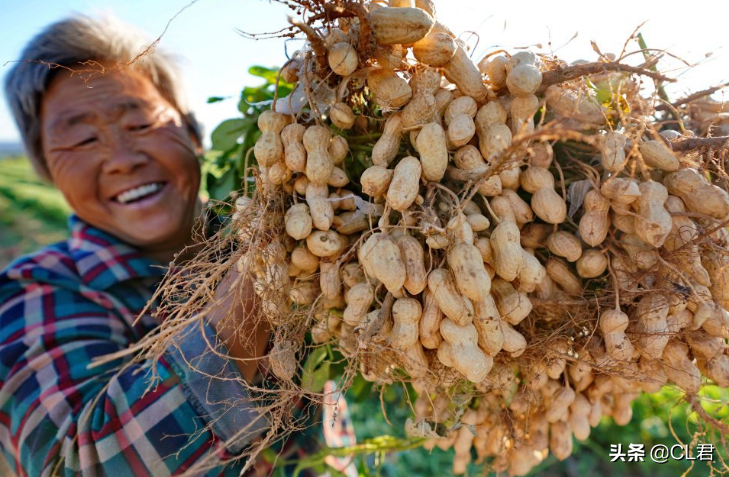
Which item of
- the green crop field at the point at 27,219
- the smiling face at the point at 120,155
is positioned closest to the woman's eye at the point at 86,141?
the smiling face at the point at 120,155

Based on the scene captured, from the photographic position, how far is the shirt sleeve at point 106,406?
90 cm

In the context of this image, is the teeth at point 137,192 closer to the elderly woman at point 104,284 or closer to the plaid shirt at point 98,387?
the elderly woman at point 104,284

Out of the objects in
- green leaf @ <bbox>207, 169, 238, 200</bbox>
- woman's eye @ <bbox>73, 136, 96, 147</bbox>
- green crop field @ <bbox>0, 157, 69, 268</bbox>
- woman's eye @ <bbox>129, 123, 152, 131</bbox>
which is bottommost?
green crop field @ <bbox>0, 157, 69, 268</bbox>

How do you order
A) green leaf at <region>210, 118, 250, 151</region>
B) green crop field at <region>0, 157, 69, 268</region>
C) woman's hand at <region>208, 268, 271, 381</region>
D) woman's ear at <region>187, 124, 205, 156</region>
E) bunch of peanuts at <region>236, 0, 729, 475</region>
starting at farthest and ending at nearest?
1. green crop field at <region>0, 157, 69, 268</region>
2. woman's ear at <region>187, 124, 205, 156</region>
3. green leaf at <region>210, 118, 250, 151</region>
4. woman's hand at <region>208, 268, 271, 381</region>
5. bunch of peanuts at <region>236, 0, 729, 475</region>

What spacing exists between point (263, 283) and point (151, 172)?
75 centimetres

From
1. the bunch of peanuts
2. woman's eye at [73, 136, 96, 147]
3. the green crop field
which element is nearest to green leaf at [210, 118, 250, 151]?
woman's eye at [73, 136, 96, 147]

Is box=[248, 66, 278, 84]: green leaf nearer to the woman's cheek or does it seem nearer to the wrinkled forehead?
the wrinkled forehead

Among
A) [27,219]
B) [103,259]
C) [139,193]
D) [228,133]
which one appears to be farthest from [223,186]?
[27,219]

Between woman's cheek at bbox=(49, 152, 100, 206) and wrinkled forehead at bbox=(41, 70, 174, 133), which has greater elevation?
wrinkled forehead at bbox=(41, 70, 174, 133)

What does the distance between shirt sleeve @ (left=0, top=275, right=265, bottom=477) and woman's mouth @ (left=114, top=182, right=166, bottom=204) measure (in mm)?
345

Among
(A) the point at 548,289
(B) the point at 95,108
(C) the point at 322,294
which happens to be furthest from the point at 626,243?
(B) the point at 95,108

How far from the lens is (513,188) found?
73cm

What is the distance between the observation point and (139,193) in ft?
4.29

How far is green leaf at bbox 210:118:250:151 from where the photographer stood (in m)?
1.16
